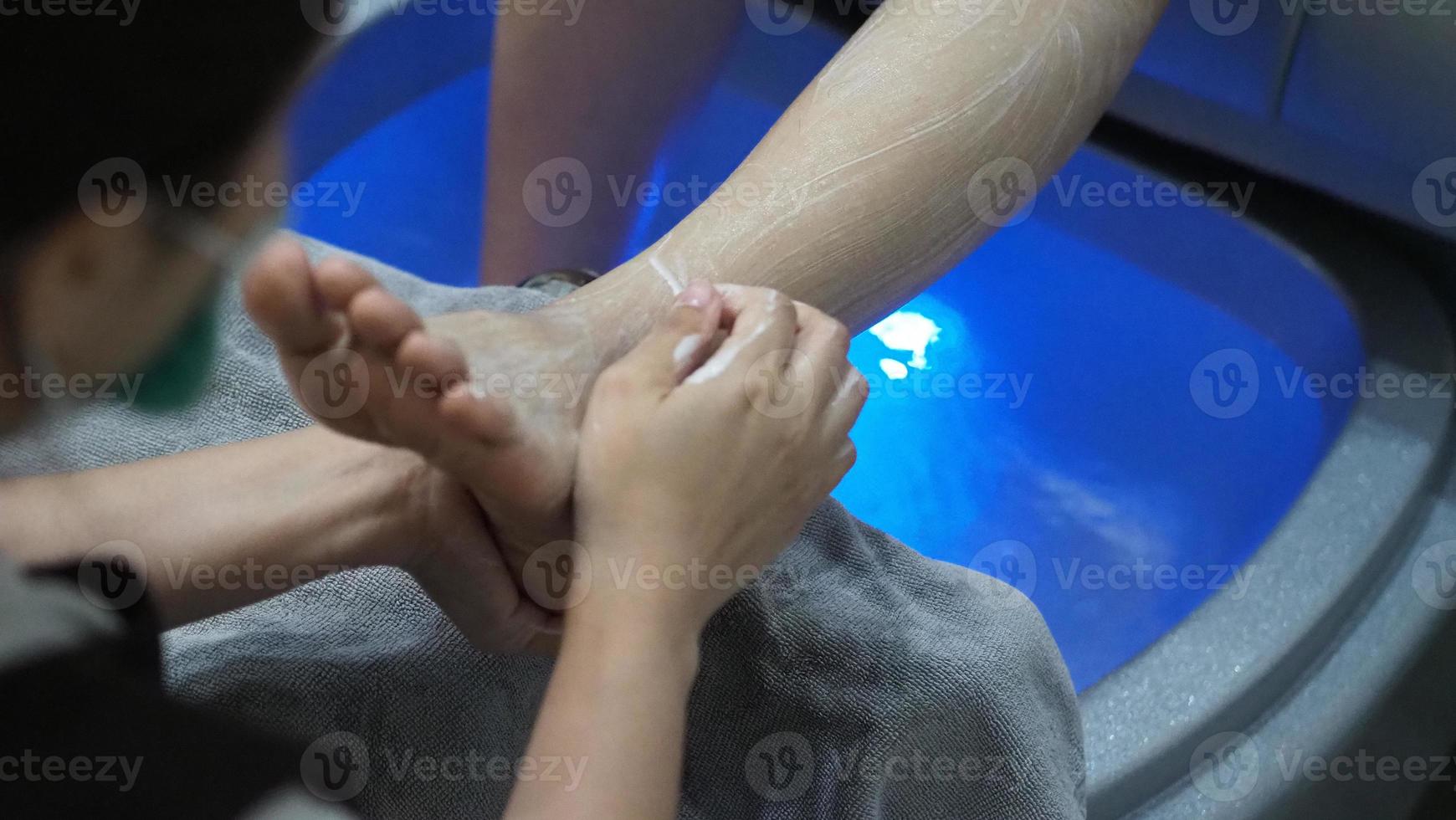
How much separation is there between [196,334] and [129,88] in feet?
0.34

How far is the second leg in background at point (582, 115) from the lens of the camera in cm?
98

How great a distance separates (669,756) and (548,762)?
48mm

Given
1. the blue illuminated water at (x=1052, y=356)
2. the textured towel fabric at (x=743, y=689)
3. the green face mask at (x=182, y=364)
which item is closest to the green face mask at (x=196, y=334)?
the green face mask at (x=182, y=364)

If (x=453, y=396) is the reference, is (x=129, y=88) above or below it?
above

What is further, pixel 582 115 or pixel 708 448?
pixel 582 115

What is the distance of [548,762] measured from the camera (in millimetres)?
429

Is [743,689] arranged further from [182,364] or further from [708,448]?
[182,364]

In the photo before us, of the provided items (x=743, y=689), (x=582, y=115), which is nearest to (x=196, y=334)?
(x=743, y=689)

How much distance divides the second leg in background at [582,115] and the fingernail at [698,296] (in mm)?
480

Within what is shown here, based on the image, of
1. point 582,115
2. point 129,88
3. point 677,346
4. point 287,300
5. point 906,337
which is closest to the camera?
point 129,88

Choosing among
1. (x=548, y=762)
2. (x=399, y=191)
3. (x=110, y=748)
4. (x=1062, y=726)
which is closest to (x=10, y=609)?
(x=110, y=748)

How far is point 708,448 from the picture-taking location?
0.51 m

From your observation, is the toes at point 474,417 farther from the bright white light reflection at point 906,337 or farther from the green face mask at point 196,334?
the bright white light reflection at point 906,337

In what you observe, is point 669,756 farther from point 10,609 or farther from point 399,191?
point 399,191
